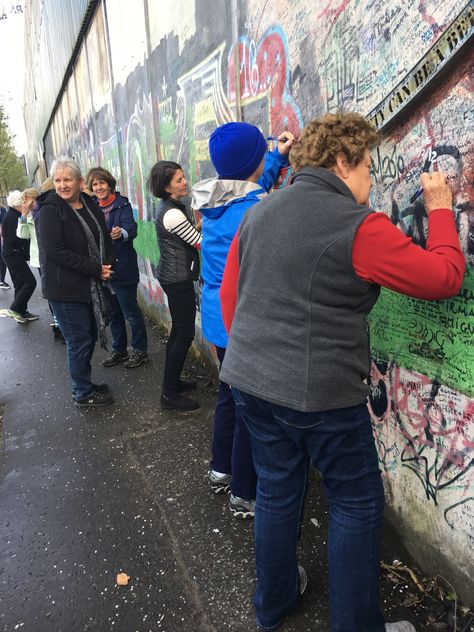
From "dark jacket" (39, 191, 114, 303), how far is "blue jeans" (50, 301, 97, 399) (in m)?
0.11

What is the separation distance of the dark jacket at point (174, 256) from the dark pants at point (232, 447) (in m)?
1.10

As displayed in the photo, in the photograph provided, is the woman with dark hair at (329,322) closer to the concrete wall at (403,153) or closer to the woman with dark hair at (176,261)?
the concrete wall at (403,153)

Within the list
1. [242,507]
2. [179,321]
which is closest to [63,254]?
[179,321]

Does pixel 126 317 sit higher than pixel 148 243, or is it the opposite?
pixel 148 243

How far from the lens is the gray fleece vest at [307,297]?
1.37 meters

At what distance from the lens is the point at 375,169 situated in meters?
2.06

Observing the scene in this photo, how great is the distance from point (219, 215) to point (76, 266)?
182 cm

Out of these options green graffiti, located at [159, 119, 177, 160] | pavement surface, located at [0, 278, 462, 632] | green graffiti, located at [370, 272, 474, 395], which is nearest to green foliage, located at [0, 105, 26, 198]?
green graffiti, located at [159, 119, 177, 160]

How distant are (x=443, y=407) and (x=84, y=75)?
10190 millimetres

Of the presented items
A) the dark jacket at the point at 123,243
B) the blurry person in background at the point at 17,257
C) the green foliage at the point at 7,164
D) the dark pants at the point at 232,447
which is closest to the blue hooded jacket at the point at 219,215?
the dark pants at the point at 232,447

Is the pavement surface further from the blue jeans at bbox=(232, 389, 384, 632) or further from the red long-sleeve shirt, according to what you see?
the red long-sleeve shirt

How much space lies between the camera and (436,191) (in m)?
1.61

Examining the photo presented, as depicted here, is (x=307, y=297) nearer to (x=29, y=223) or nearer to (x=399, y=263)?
(x=399, y=263)

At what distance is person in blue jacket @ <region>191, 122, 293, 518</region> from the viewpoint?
215 cm
